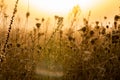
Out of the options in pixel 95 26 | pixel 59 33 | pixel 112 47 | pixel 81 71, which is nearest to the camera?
pixel 81 71

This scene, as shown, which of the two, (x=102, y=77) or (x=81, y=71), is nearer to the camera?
(x=102, y=77)

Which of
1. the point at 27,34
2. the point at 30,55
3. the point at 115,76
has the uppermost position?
the point at 27,34

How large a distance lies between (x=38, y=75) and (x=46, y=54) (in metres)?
0.47

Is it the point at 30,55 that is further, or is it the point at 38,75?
the point at 30,55

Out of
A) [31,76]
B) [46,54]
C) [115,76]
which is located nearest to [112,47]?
[115,76]

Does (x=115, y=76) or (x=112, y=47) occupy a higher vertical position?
(x=112, y=47)

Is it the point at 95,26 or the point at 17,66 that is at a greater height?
the point at 95,26

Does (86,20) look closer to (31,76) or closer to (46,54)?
(46,54)

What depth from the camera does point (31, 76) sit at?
322 centimetres

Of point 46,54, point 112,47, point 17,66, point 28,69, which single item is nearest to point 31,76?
point 28,69

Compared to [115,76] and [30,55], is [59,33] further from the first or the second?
[115,76]

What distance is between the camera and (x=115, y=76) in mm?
3299

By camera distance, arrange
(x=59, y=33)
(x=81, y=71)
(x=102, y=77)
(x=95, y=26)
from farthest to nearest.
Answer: (x=59, y=33), (x=95, y=26), (x=81, y=71), (x=102, y=77)

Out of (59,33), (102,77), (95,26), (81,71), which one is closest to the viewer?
(102,77)
